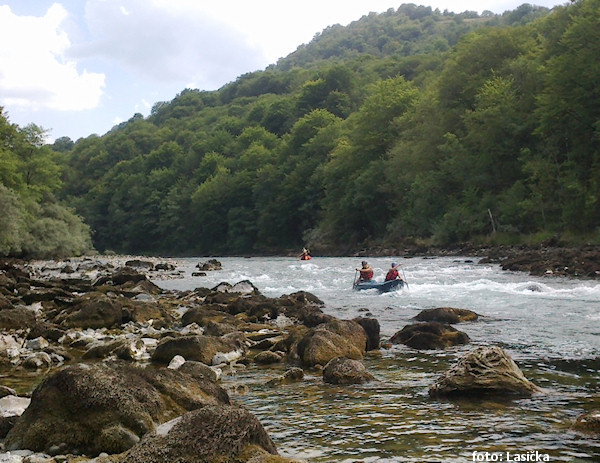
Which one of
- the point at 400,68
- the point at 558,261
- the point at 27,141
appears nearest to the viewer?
the point at 558,261

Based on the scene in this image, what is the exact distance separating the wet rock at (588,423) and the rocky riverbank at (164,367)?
4.88ft

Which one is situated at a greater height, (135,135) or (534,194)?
(135,135)

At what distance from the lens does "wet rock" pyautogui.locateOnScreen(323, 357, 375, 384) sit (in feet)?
28.6

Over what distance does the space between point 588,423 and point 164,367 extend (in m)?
6.34

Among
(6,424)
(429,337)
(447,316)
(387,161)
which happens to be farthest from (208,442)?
(387,161)

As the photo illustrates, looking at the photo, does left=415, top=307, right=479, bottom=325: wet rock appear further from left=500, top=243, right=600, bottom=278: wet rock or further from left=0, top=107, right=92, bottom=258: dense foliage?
left=0, top=107, right=92, bottom=258: dense foliage

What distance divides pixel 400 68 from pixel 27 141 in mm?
65105

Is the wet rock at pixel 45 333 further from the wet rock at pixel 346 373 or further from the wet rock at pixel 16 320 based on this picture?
the wet rock at pixel 346 373

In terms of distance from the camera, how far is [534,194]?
43500 mm

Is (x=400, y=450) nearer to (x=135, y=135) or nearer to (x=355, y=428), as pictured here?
(x=355, y=428)

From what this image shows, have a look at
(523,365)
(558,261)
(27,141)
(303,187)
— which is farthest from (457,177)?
(523,365)

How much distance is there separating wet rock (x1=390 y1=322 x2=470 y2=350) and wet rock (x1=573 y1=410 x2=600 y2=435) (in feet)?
16.8

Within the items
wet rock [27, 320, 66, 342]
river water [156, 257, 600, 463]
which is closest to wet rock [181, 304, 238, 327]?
wet rock [27, 320, 66, 342]

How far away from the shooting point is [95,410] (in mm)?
5984
